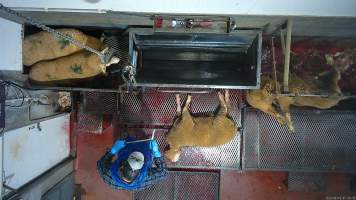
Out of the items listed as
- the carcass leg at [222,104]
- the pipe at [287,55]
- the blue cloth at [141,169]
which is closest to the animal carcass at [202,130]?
the carcass leg at [222,104]

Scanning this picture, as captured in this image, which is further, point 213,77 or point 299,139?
point 299,139

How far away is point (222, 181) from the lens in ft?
17.1

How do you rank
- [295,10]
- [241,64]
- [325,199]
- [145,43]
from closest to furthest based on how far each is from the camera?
[295,10] → [145,43] → [241,64] → [325,199]

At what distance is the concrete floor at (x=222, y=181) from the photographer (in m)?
5.20

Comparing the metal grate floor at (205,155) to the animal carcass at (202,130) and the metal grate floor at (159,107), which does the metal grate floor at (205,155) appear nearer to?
the metal grate floor at (159,107)

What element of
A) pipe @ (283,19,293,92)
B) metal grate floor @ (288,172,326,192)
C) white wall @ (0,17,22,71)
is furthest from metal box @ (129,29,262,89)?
metal grate floor @ (288,172,326,192)

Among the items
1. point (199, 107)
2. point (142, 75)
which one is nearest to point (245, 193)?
point (199, 107)

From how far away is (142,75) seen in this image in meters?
4.02

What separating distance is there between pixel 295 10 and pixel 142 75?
1814 millimetres

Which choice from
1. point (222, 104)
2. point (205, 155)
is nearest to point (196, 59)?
point (222, 104)

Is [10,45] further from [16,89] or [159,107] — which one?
[159,107]

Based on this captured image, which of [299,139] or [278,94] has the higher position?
[278,94]

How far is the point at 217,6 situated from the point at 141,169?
1787mm

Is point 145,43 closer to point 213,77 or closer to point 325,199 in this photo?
point 213,77
